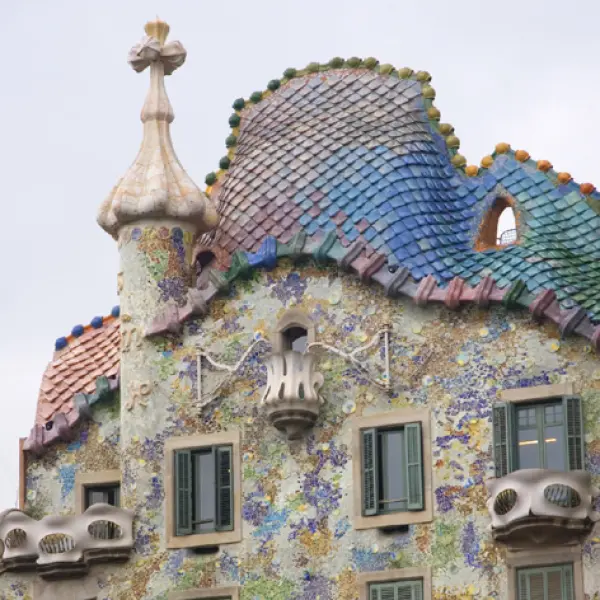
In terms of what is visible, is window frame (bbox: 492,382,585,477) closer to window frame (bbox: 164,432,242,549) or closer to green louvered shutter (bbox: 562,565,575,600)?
green louvered shutter (bbox: 562,565,575,600)

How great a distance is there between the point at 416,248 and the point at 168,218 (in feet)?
12.7

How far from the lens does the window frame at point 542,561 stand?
41594 millimetres

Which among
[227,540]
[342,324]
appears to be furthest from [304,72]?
[227,540]

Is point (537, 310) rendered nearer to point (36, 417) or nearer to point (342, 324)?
point (342, 324)

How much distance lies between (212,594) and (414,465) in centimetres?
351

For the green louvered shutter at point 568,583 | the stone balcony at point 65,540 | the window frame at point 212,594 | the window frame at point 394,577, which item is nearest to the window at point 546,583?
the green louvered shutter at point 568,583

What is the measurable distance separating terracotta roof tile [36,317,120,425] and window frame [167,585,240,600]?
3.97m

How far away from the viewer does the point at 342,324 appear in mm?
44188

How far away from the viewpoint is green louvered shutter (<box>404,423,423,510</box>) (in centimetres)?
4284

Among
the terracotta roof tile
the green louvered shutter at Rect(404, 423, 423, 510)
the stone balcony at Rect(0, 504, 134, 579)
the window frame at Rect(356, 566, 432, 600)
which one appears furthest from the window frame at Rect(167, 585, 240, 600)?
the terracotta roof tile

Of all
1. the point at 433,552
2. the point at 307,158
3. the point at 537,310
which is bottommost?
the point at 433,552

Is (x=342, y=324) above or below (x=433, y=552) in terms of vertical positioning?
above

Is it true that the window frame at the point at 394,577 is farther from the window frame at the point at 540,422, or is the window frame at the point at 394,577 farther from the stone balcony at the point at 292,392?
the stone balcony at the point at 292,392

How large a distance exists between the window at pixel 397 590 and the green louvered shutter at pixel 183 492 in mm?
3036
